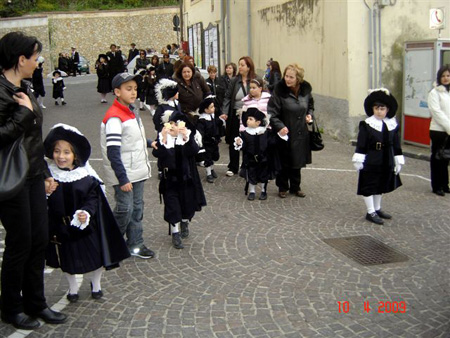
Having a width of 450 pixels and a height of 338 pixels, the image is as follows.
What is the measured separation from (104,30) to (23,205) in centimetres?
4843

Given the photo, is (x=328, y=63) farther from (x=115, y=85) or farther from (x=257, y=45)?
(x=115, y=85)

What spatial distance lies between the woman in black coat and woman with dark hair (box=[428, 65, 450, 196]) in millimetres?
1814

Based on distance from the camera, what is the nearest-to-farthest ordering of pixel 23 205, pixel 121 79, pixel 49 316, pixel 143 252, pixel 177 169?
pixel 23 205 < pixel 49 316 < pixel 121 79 < pixel 143 252 < pixel 177 169

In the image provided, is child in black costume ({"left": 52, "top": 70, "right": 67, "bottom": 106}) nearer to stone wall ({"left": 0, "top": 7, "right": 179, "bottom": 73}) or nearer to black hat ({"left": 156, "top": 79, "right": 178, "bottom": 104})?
black hat ({"left": 156, "top": 79, "right": 178, "bottom": 104})

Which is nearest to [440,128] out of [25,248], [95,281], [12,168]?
[95,281]

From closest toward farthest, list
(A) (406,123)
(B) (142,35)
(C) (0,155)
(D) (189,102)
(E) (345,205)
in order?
1. (C) (0,155)
2. (E) (345,205)
3. (D) (189,102)
4. (A) (406,123)
5. (B) (142,35)

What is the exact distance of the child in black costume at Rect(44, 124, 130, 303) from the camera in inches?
183

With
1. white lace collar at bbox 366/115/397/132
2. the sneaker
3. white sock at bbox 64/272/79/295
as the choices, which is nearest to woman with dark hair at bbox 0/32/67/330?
white sock at bbox 64/272/79/295

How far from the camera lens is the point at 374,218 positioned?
6.98m

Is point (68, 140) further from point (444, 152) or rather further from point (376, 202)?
point (444, 152)

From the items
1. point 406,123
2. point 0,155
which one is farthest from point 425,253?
point 406,123

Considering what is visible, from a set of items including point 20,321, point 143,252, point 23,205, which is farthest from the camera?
point 143,252

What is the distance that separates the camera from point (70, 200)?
15.4 feet

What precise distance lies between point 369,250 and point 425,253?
563 millimetres
